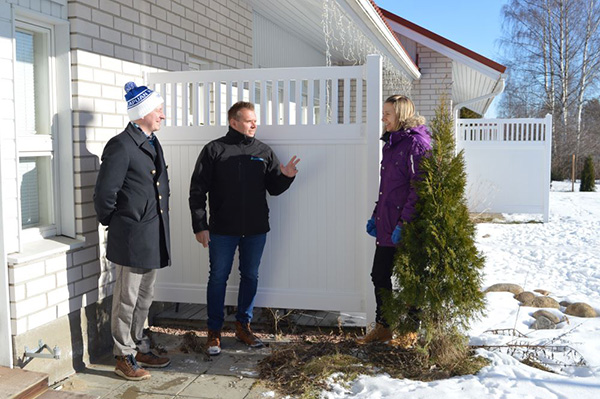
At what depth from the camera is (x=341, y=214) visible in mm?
4520

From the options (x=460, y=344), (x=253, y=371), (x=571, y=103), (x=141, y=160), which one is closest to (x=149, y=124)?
(x=141, y=160)

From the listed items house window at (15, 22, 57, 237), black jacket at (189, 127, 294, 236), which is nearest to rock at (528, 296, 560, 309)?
black jacket at (189, 127, 294, 236)

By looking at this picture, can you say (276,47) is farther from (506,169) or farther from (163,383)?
(163,383)

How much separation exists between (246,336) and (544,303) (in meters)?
3.02

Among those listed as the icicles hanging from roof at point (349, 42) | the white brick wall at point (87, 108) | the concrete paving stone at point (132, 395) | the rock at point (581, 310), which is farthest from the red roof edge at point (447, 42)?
the concrete paving stone at point (132, 395)

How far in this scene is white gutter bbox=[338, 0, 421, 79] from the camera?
5776 mm

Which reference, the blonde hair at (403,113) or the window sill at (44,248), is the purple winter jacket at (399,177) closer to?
the blonde hair at (403,113)

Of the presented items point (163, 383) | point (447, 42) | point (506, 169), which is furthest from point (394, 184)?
point (506, 169)

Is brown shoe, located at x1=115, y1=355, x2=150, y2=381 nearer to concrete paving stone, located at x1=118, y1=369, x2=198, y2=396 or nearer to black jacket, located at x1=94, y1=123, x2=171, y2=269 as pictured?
concrete paving stone, located at x1=118, y1=369, x2=198, y2=396

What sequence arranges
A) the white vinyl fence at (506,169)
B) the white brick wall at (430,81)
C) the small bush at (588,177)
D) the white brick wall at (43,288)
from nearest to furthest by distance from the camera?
the white brick wall at (43,288) → the white vinyl fence at (506,169) → the white brick wall at (430,81) → the small bush at (588,177)

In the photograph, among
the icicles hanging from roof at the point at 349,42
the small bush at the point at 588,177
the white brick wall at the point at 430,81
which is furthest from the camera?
the small bush at the point at 588,177

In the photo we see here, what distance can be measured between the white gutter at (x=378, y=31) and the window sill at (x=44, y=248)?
3.32m

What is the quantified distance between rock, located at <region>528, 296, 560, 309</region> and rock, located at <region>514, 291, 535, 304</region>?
0.05m

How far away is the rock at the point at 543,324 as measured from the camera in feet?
16.3
